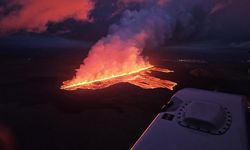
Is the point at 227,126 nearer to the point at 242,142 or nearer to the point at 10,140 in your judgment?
the point at 242,142

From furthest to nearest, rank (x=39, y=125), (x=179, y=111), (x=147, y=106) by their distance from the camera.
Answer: (x=147, y=106) → (x=39, y=125) → (x=179, y=111)

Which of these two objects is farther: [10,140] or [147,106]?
[147,106]

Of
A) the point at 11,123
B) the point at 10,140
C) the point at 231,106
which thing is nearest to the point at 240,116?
the point at 231,106

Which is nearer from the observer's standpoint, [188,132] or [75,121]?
[188,132]

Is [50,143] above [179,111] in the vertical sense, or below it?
below

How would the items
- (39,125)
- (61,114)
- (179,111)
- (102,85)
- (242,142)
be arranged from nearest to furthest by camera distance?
1. (242,142)
2. (179,111)
3. (39,125)
4. (61,114)
5. (102,85)

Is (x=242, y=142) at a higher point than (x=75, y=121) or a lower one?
higher

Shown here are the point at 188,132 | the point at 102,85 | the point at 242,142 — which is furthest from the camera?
the point at 102,85

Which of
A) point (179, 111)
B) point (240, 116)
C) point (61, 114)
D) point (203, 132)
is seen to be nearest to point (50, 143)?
point (61, 114)

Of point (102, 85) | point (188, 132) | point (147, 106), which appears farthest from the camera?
point (102, 85)

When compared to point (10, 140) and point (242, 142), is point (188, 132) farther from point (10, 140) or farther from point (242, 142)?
point (10, 140)
